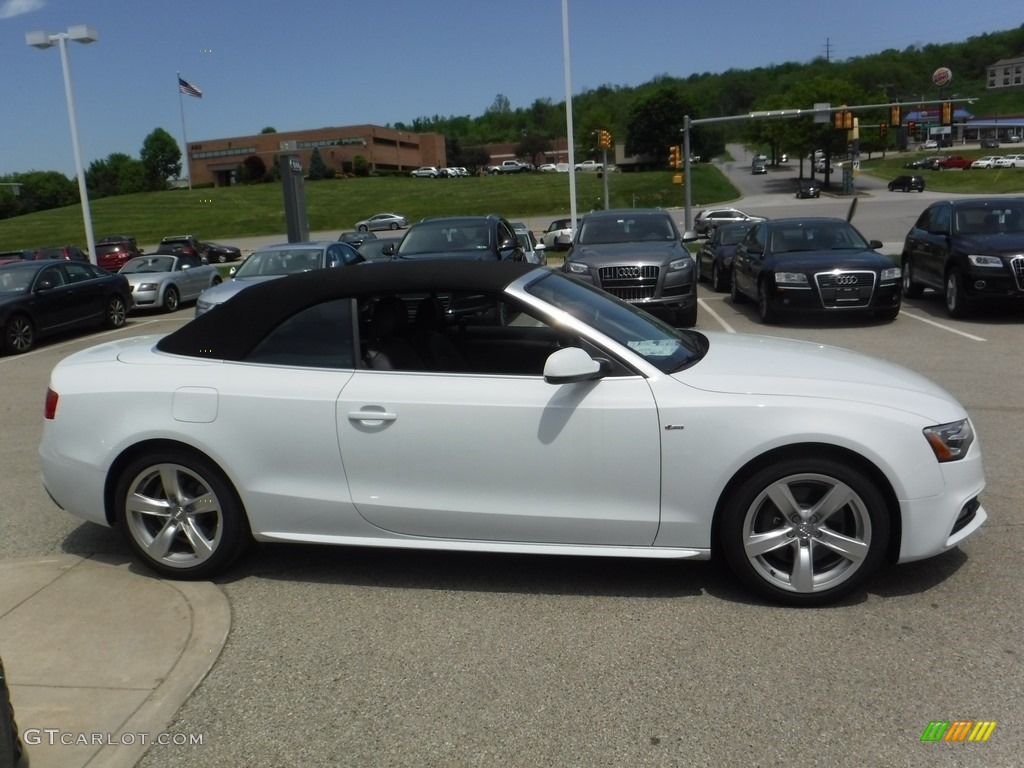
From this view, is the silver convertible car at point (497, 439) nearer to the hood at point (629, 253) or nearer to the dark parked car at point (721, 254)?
the hood at point (629, 253)

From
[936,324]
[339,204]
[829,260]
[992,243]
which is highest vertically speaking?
[339,204]

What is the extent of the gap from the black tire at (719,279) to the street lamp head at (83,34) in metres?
17.7

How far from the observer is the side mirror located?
160 inches

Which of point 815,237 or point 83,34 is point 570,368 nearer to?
point 815,237

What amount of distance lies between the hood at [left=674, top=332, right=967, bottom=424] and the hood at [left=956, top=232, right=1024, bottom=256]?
9.63m

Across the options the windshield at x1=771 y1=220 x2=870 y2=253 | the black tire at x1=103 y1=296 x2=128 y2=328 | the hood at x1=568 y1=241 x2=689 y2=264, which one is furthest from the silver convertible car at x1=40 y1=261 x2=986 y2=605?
the black tire at x1=103 y1=296 x2=128 y2=328

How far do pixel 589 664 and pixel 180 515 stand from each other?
7.23 ft

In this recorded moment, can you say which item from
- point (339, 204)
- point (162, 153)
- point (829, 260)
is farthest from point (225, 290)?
point (162, 153)

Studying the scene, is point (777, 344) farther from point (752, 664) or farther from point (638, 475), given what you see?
point (752, 664)

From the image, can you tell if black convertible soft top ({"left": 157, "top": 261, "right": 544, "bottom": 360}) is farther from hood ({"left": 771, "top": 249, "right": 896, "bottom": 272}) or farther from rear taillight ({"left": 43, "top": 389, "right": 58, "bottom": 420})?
hood ({"left": 771, "top": 249, "right": 896, "bottom": 272})

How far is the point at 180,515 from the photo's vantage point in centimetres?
462

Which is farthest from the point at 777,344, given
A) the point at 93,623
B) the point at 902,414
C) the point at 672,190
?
the point at 672,190

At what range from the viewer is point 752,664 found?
3.66 m

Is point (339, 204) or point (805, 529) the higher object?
point (339, 204)
